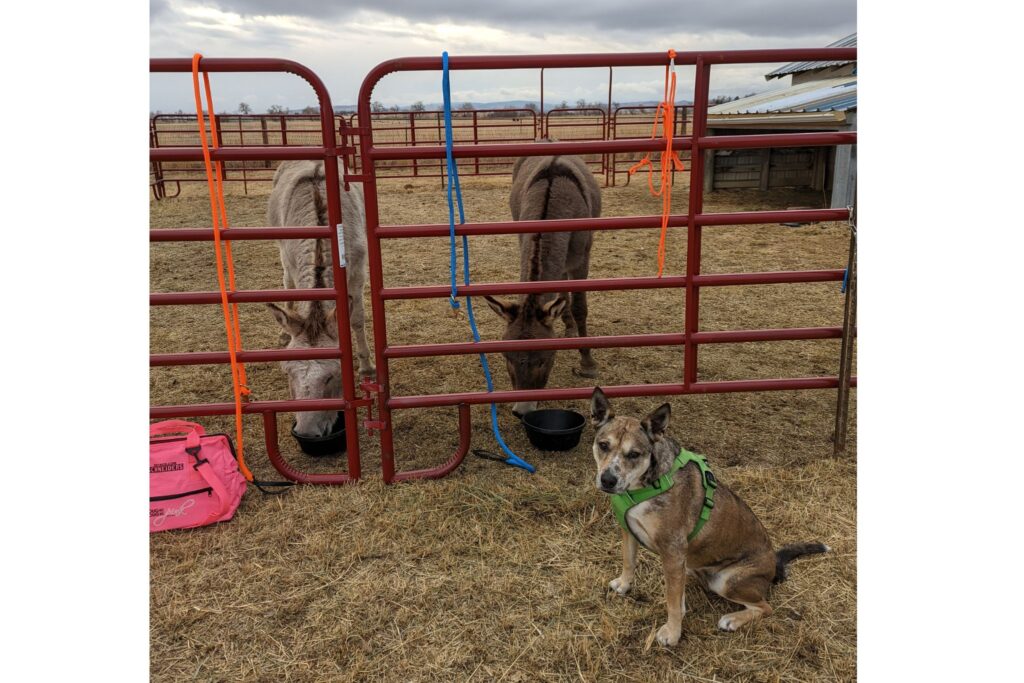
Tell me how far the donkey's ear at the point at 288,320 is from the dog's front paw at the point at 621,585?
8.52 ft

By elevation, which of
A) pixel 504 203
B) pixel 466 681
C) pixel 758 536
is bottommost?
pixel 466 681

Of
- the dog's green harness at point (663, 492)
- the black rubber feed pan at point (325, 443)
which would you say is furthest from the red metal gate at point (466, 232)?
the dog's green harness at point (663, 492)

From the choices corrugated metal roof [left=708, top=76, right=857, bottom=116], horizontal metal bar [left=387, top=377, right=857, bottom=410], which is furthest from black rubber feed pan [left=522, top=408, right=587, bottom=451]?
corrugated metal roof [left=708, top=76, right=857, bottom=116]

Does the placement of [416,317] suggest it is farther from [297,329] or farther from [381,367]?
[381,367]

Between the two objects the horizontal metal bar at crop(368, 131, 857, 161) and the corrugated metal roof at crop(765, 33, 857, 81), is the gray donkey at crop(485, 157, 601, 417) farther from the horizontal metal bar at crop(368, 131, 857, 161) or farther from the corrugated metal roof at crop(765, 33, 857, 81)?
the corrugated metal roof at crop(765, 33, 857, 81)

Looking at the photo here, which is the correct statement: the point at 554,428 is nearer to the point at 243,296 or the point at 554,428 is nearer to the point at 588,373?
the point at 588,373

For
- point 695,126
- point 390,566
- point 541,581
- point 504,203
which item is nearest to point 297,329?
point 390,566

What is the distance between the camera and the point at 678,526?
2.57 metres

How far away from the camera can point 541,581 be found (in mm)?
2996

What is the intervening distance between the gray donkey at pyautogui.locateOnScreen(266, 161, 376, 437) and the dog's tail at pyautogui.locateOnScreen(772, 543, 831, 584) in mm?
2766

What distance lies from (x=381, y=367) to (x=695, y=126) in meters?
2.26

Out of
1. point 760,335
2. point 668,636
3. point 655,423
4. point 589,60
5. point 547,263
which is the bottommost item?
point 668,636

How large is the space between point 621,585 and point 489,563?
0.66 meters

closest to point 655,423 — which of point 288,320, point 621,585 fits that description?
point 621,585
